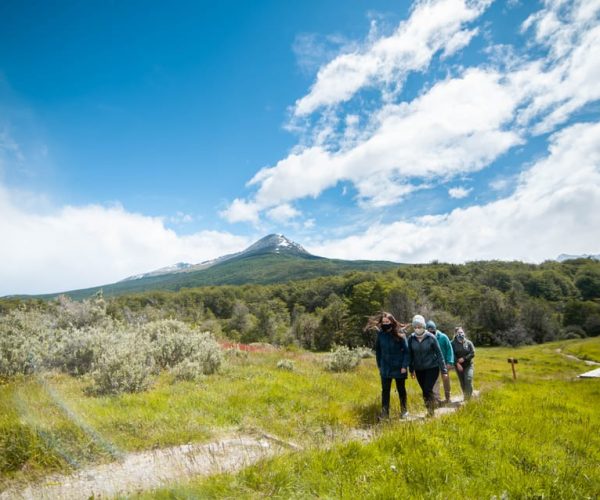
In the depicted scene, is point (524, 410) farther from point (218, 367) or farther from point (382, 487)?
point (218, 367)

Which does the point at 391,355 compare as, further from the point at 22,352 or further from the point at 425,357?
the point at 22,352

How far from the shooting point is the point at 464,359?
9445 mm

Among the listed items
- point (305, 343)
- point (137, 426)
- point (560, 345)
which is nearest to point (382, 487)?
point (137, 426)

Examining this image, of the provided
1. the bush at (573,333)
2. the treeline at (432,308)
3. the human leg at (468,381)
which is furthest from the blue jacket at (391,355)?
the bush at (573,333)

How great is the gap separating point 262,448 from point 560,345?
224 ft

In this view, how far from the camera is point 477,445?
5.19 metres

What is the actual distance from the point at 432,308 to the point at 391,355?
219ft

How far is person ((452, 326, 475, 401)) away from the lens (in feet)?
30.8

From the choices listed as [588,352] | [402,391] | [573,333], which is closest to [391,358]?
[402,391]

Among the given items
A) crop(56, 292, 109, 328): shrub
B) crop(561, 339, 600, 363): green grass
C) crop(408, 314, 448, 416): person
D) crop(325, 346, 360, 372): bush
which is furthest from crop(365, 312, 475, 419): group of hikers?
crop(561, 339, 600, 363): green grass

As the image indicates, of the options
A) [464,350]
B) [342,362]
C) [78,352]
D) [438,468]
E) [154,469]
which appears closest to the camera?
[438,468]

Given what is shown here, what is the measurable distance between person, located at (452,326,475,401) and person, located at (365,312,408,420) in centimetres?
287

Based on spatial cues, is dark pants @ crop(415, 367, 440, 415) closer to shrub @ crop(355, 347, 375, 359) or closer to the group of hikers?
the group of hikers

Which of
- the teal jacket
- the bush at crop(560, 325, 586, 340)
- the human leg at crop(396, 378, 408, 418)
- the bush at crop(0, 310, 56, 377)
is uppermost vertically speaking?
the bush at crop(0, 310, 56, 377)
